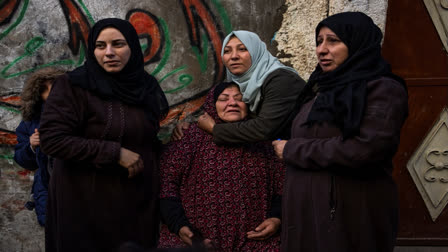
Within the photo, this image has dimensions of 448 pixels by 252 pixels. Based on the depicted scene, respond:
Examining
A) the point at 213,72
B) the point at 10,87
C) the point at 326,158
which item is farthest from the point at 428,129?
the point at 10,87

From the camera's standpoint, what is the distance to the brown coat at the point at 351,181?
82.3 inches

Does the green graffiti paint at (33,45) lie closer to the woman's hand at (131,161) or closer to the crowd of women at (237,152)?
the crowd of women at (237,152)

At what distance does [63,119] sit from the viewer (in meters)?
2.41

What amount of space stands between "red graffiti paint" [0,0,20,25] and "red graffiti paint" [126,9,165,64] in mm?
913

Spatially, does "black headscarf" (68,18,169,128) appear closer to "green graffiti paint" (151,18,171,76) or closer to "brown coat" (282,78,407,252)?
"brown coat" (282,78,407,252)

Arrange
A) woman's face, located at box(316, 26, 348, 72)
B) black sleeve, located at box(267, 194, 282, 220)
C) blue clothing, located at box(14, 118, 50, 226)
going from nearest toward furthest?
woman's face, located at box(316, 26, 348, 72) → black sleeve, located at box(267, 194, 282, 220) → blue clothing, located at box(14, 118, 50, 226)

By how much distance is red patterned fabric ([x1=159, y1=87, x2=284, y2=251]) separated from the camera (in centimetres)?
257

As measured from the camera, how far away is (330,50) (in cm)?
230

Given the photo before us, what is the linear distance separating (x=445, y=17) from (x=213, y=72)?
6.35 ft

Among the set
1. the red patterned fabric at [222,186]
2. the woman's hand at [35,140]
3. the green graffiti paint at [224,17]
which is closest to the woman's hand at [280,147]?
the red patterned fabric at [222,186]

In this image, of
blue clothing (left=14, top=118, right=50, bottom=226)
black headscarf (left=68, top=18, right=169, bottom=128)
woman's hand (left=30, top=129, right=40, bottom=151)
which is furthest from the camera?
blue clothing (left=14, top=118, right=50, bottom=226)

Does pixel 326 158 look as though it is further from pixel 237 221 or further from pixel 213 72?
pixel 213 72

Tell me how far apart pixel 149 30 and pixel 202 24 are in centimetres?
43

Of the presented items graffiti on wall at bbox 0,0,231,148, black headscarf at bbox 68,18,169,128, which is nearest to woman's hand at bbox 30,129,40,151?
black headscarf at bbox 68,18,169,128
